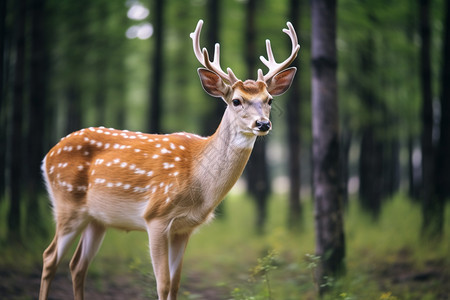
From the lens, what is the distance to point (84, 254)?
4621mm

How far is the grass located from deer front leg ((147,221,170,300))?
2.09 feet

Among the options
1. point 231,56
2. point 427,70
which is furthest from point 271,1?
point 427,70

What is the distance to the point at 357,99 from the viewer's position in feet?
40.8

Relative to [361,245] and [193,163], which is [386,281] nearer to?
[361,245]

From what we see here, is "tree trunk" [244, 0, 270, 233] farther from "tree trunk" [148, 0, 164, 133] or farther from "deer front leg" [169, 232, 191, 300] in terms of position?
"deer front leg" [169, 232, 191, 300]

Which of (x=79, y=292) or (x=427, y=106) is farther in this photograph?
(x=427, y=106)

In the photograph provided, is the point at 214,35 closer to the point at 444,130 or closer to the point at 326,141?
the point at 444,130

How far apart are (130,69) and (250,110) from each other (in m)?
12.9

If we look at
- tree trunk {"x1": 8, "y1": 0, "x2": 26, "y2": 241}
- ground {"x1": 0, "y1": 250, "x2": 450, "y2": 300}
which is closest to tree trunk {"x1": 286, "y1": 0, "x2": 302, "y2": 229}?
ground {"x1": 0, "y1": 250, "x2": 450, "y2": 300}

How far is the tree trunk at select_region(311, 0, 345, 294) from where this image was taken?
531cm

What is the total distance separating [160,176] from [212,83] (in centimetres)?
97

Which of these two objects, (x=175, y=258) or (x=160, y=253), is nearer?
(x=160, y=253)

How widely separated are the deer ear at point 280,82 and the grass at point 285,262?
1.49 meters

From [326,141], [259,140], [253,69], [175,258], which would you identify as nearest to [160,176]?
[175,258]
